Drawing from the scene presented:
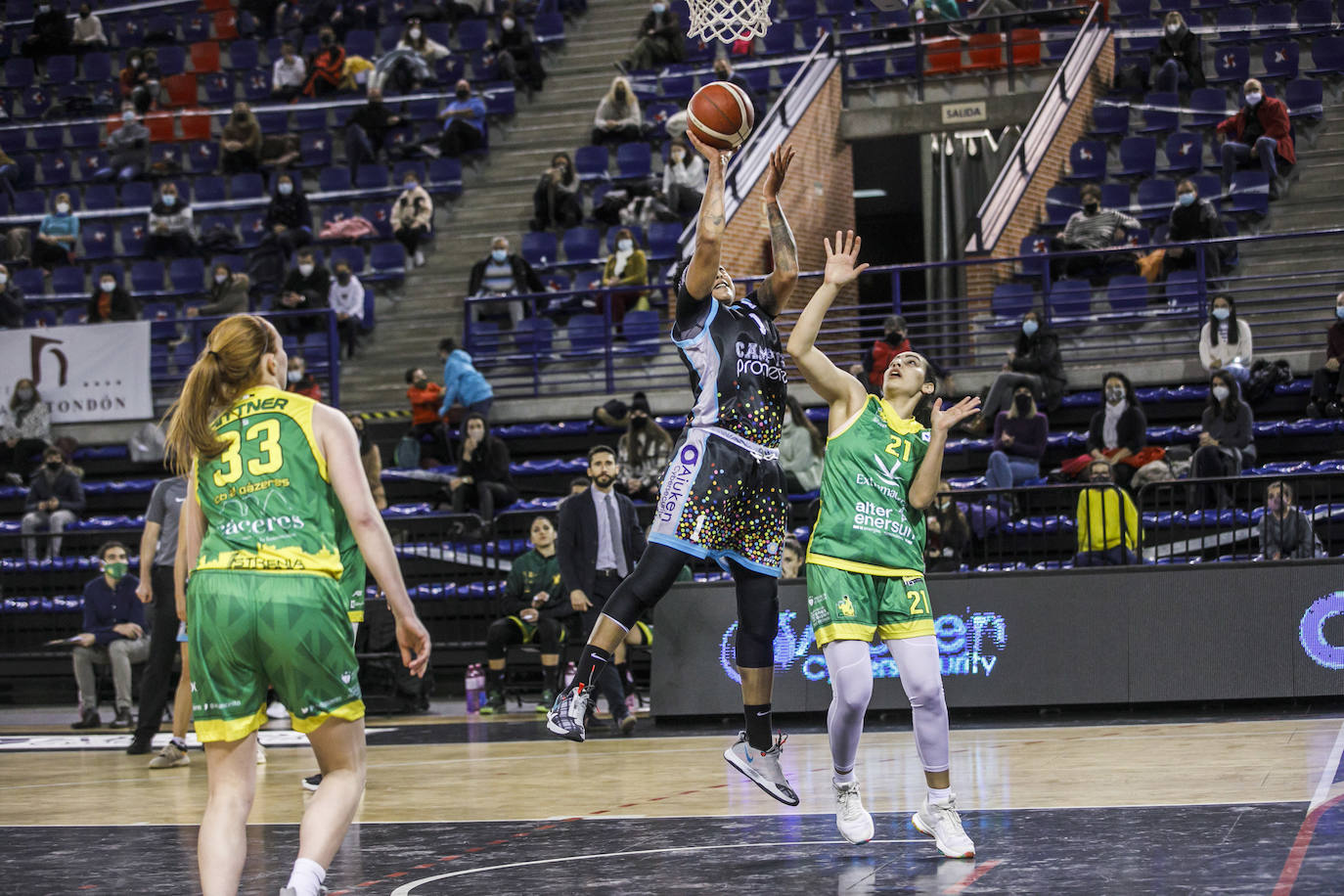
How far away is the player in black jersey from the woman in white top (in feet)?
35.0

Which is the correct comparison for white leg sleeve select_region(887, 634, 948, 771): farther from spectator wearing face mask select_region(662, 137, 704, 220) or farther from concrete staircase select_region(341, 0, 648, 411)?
concrete staircase select_region(341, 0, 648, 411)

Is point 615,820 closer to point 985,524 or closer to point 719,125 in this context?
point 719,125

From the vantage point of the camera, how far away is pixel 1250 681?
1200 cm

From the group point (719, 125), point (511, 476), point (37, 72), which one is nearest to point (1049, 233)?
point (511, 476)

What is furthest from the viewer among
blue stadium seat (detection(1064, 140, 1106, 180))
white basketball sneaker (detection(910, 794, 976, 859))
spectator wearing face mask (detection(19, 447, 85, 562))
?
blue stadium seat (detection(1064, 140, 1106, 180))

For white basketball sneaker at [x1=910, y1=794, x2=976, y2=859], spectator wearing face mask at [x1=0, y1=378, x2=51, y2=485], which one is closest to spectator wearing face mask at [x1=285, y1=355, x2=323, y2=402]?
spectator wearing face mask at [x1=0, y1=378, x2=51, y2=485]

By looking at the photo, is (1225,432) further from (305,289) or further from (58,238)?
(58,238)

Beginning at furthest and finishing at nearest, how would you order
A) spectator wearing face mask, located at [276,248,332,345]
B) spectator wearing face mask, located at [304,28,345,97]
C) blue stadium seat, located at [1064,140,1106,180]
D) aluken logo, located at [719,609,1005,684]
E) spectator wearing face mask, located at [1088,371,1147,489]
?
spectator wearing face mask, located at [304,28,345,97], blue stadium seat, located at [1064,140,1106,180], spectator wearing face mask, located at [276,248,332,345], spectator wearing face mask, located at [1088,371,1147,489], aluken logo, located at [719,609,1005,684]

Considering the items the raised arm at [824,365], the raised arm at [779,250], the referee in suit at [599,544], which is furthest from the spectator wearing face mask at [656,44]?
the raised arm at [824,365]

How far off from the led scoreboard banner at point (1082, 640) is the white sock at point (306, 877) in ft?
23.6

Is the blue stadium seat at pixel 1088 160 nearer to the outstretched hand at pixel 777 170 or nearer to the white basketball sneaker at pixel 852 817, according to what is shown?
the outstretched hand at pixel 777 170

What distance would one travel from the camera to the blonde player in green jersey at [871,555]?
6.72m

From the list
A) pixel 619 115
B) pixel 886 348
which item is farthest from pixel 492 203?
pixel 886 348

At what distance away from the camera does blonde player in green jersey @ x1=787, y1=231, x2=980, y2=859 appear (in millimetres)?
6719
